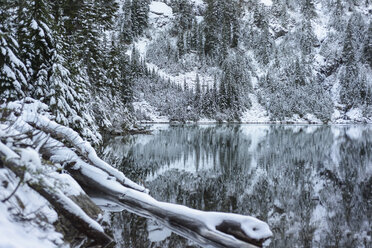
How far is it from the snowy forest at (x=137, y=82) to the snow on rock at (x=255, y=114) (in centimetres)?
51

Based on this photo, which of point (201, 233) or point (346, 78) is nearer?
point (201, 233)

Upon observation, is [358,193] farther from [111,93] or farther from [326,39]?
[326,39]

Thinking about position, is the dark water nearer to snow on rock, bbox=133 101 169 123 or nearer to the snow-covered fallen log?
the snow-covered fallen log

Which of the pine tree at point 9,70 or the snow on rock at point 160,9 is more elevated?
the snow on rock at point 160,9

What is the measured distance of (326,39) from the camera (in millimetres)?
132250

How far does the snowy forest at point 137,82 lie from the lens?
5520 mm

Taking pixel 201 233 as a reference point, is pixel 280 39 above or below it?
above

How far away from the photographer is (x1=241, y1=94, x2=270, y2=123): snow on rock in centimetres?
9634

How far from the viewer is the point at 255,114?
9950 centimetres

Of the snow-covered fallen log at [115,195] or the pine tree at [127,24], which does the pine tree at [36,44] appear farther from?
the pine tree at [127,24]

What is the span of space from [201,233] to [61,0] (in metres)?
20.7

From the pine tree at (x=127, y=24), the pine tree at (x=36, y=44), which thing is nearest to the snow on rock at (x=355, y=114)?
the pine tree at (x=127, y=24)

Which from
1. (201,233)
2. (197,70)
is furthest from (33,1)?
(197,70)

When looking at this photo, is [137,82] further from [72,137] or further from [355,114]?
[72,137]
